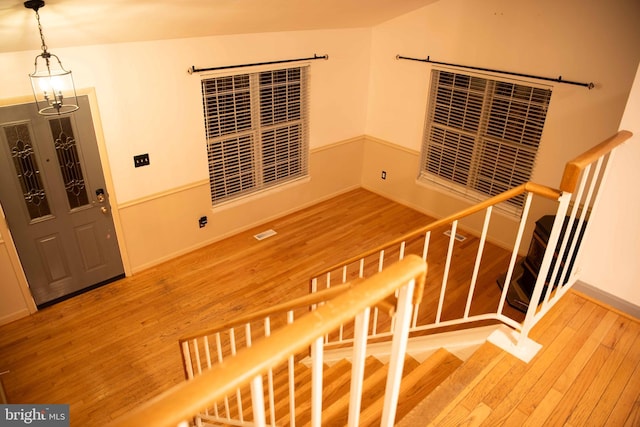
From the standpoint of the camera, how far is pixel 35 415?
3.35 m

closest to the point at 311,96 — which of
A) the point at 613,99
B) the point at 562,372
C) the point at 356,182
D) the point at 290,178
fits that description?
the point at 290,178

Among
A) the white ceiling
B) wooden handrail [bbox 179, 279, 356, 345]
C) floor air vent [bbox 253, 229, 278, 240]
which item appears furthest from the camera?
floor air vent [bbox 253, 229, 278, 240]

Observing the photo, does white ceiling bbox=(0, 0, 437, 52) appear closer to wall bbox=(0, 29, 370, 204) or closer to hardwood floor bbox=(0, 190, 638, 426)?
wall bbox=(0, 29, 370, 204)

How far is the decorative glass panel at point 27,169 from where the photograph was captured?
3803 mm

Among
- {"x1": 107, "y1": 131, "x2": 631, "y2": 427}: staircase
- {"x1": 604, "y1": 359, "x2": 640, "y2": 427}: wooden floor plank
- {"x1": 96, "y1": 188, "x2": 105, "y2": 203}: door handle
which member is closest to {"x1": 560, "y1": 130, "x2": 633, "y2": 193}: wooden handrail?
{"x1": 107, "y1": 131, "x2": 631, "y2": 427}: staircase

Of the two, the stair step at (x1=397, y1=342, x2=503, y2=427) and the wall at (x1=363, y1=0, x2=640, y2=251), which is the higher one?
the wall at (x1=363, y1=0, x2=640, y2=251)

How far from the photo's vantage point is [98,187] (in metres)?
4.44

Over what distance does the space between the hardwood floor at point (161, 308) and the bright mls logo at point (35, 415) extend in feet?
0.26

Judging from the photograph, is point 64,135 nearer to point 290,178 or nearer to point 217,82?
point 217,82

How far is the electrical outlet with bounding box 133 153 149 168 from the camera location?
181 inches

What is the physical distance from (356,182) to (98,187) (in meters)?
4.06

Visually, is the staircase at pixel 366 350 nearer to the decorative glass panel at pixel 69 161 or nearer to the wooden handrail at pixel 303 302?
the wooden handrail at pixel 303 302

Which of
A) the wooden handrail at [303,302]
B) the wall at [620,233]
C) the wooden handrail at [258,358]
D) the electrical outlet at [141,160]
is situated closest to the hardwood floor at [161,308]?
the wall at [620,233]

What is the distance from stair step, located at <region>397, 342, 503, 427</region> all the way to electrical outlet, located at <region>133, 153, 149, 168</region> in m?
3.83
